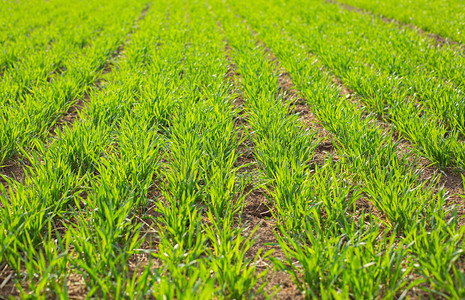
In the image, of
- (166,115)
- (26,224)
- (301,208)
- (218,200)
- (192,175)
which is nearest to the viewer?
(26,224)

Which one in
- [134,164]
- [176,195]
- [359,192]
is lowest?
[359,192]

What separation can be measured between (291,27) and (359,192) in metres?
5.71

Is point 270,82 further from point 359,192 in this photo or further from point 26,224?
point 26,224

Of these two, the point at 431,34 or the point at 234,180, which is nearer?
the point at 234,180

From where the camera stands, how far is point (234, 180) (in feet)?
7.07

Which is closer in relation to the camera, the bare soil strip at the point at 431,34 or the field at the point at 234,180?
the field at the point at 234,180

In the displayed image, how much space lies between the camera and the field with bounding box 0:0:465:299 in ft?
4.76

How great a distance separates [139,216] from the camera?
1.98 meters

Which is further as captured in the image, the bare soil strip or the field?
the bare soil strip

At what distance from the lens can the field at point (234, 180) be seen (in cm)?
145

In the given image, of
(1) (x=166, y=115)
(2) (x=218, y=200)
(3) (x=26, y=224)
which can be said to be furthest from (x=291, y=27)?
(3) (x=26, y=224)

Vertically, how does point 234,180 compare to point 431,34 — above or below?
above

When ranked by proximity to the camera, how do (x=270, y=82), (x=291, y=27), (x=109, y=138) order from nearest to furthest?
(x=109, y=138) → (x=270, y=82) → (x=291, y=27)

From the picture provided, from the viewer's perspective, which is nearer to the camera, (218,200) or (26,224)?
(26,224)
